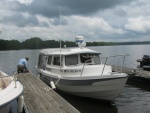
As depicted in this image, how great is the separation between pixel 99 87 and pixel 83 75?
1447 mm

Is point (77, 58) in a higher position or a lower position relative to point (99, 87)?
higher

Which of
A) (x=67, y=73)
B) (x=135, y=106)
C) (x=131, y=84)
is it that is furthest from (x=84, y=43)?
(x=131, y=84)

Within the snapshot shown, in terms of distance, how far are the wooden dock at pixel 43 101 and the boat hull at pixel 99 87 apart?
1455mm

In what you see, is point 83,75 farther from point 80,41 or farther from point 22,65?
point 22,65

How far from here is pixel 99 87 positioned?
13344 millimetres

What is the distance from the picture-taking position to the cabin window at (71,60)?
1571 centimetres

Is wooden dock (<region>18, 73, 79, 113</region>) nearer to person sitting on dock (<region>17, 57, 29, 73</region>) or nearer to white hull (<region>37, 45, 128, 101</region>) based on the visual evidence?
white hull (<region>37, 45, 128, 101</region>)

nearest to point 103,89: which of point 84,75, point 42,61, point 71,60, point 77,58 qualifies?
point 84,75

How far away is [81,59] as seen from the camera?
619 inches

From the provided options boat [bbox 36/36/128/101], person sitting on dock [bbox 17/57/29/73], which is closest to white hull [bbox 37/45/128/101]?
boat [bbox 36/36/128/101]

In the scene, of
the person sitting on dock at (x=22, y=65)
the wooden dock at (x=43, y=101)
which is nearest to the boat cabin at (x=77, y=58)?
the wooden dock at (x=43, y=101)

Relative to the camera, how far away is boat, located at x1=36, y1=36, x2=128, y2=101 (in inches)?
519

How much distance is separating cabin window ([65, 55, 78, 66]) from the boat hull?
1.35 metres

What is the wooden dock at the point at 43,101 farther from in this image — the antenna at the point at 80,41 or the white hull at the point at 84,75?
the antenna at the point at 80,41
